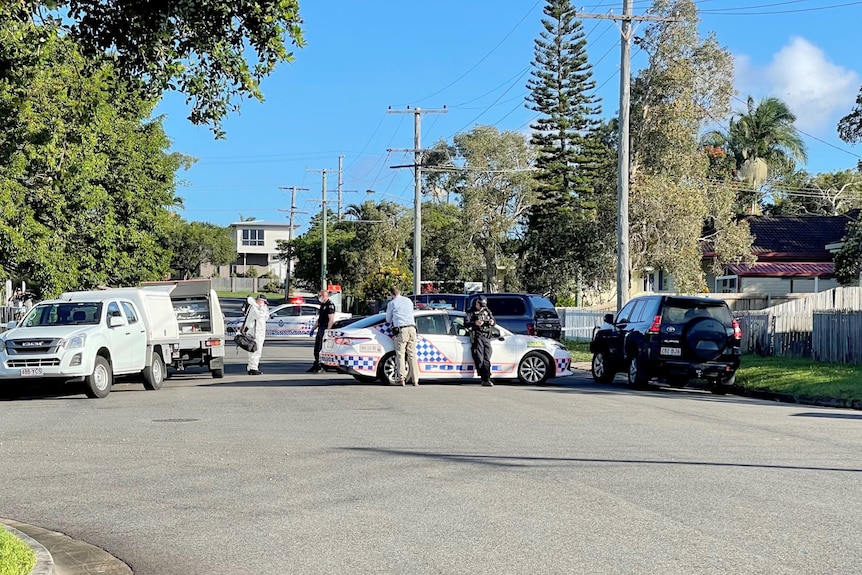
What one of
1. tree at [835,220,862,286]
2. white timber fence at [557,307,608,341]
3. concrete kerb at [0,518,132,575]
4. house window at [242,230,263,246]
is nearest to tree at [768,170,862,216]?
white timber fence at [557,307,608,341]

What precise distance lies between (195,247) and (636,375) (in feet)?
300

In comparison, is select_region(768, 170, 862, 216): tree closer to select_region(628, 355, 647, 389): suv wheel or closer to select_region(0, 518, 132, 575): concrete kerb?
select_region(628, 355, 647, 389): suv wheel

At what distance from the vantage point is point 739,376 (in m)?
23.0

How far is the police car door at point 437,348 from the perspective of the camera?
71.5 ft

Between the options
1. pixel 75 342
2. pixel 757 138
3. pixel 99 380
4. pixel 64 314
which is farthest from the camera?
pixel 757 138

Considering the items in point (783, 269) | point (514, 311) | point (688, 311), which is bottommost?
point (514, 311)

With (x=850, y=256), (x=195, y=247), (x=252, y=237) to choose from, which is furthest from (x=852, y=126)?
→ (x=252, y=237)

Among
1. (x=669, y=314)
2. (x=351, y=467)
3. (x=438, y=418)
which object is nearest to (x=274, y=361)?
(x=669, y=314)

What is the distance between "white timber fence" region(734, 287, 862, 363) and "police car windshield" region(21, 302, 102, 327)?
1618cm

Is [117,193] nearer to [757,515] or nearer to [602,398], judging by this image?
[602,398]

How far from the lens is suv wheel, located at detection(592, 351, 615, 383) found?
23922mm

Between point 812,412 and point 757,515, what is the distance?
9.40 metres

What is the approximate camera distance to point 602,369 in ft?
79.6

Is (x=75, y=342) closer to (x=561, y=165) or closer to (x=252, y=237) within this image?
(x=561, y=165)
